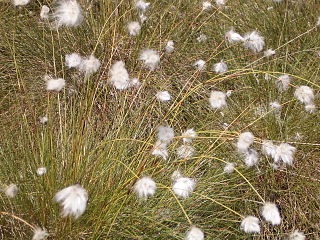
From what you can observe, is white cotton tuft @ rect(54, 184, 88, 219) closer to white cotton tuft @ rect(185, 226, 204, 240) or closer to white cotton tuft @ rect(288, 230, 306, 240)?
white cotton tuft @ rect(185, 226, 204, 240)

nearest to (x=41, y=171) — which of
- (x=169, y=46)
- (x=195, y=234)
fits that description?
(x=195, y=234)

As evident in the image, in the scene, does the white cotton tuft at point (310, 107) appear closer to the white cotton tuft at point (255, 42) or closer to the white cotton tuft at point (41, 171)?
the white cotton tuft at point (255, 42)

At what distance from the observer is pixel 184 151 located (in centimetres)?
184

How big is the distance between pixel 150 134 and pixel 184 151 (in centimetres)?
25

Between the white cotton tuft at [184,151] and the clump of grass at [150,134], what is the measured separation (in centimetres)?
4

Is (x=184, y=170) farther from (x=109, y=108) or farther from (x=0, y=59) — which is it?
(x=0, y=59)

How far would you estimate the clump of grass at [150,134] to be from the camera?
5.15ft

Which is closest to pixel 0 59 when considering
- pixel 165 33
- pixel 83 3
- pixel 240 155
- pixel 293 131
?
pixel 83 3

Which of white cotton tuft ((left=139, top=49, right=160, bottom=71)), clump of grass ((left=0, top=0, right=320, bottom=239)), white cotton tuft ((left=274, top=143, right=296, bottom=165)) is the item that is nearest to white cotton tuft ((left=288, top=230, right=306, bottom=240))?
clump of grass ((left=0, top=0, right=320, bottom=239))

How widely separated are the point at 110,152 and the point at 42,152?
0.92 ft

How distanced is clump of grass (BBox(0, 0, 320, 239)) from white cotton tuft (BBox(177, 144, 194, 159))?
36 mm

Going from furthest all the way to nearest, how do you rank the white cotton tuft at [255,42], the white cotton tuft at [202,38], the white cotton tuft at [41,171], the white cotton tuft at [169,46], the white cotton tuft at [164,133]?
the white cotton tuft at [202,38] → the white cotton tuft at [169,46] → the white cotton tuft at [255,42] → the white cotton tuft at [164,133] → the white cotton tuft at [41,171]

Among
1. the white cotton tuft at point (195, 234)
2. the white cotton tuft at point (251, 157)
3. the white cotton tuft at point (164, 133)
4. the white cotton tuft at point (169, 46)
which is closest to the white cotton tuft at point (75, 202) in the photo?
the white cotton tuft at point (195, 234)

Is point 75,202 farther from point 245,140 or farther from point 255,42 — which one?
point 255,42
